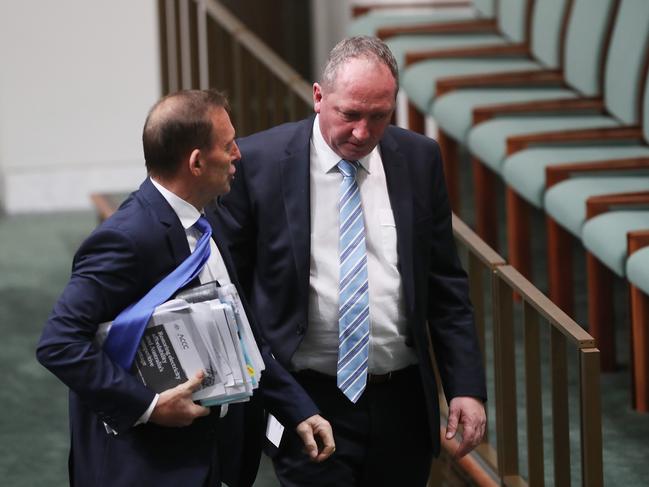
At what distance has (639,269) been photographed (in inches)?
160

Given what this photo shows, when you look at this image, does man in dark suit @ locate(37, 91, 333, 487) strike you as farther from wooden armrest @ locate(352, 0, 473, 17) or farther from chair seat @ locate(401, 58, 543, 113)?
wooden armrest @ locate(352, 0, 473, 17)

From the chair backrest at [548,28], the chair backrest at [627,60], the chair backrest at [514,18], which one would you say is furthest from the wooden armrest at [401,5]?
the chair backrest at [627,60]

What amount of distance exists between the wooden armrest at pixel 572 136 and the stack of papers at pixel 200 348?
2829 mm

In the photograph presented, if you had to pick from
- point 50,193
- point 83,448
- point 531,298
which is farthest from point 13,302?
point 83,448

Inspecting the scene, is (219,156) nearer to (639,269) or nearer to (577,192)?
(639,269)

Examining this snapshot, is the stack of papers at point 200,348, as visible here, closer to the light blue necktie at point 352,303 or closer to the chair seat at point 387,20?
the light blue necktie at point 352,303

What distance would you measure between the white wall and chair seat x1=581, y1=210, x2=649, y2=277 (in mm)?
3549

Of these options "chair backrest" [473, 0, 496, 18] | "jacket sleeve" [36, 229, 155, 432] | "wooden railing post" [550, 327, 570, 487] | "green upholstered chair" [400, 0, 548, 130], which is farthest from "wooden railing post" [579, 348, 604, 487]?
"chair backrest" [473, 0, 496, 18]

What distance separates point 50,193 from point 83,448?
526 cm

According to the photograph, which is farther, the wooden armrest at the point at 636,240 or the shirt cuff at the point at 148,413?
the wooden armrest at the point at 636,240

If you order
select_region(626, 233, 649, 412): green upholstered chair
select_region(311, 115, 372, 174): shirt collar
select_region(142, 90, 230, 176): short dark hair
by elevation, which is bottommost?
select_region(626, 233, 649, 412): green upholstered chair

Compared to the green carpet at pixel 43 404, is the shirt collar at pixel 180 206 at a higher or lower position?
higher

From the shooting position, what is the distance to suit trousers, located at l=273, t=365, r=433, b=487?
2.82 metres

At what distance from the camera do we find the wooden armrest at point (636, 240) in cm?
419
